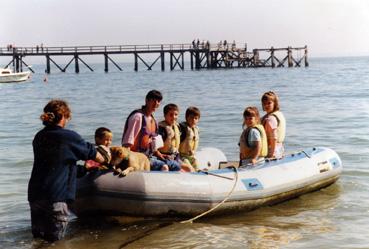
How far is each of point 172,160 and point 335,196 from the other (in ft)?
9.75

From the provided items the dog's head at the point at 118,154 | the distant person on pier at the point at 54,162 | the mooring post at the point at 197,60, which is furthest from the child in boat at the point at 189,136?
the mooring post at the point at 197,60

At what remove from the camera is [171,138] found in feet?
25.4

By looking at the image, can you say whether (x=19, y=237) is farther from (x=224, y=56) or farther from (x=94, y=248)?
(x=224, y=56)

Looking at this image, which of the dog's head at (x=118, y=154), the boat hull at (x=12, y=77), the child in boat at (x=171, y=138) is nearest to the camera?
the dog's head at (x=118, y=154)

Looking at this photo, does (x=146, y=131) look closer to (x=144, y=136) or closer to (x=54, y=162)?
(x=144, y=136)

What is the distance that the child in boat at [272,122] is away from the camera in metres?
8.32

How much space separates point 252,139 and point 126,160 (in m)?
1.88

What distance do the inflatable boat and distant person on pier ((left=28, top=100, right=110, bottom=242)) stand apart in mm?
→ 1077

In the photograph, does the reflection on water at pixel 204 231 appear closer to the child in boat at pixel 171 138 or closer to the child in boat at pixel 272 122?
the child in boat at pixel 171 138

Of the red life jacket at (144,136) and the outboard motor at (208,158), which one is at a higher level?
the red life jacket at (144,136)

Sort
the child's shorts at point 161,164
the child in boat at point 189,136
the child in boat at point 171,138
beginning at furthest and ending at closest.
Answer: the child in boat at point 189,136 → the child in boat at point 171,138 → the child's shorts at point 161,164

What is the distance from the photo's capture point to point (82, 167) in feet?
21.9

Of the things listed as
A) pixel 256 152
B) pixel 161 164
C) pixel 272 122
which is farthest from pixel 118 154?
pixel 272 122

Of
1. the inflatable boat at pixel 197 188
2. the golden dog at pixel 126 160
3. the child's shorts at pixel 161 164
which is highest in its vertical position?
the golden dog at pixel 126 160
